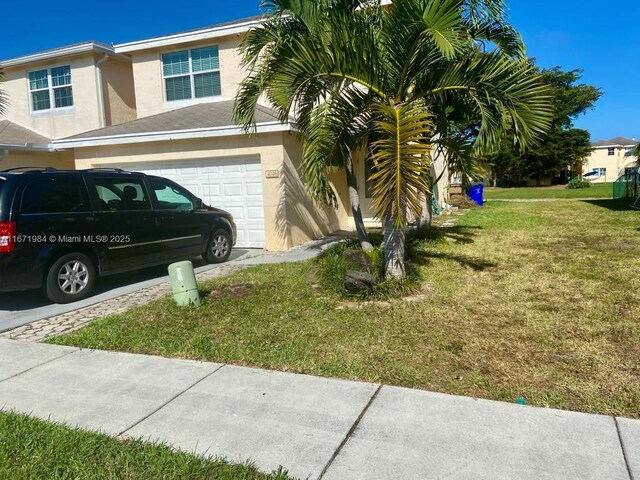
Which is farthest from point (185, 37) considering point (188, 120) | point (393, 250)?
point (393, 250)

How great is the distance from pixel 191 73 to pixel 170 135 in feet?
14.3

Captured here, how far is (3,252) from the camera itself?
20.8ft

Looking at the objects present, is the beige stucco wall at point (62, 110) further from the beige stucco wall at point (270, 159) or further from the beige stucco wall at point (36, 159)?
the beige stucco wall at point (270, 159)

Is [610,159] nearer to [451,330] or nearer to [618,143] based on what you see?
[618,143]

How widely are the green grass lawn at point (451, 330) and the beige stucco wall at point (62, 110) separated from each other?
1121cm

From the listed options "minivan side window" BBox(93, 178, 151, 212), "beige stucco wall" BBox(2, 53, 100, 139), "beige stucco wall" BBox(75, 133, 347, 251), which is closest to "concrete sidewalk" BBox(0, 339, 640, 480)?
"minivan side window" BBox(93, 178, 151, 212)

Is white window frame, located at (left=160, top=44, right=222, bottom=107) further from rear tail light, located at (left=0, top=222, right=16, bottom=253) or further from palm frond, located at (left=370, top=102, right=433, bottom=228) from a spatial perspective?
palm frond, located at (left=370, top=102, right=433, bottom=228)

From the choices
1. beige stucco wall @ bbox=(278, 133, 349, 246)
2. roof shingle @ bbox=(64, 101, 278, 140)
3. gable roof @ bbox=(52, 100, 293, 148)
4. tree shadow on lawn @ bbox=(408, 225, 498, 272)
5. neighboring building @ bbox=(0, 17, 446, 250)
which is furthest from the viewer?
roof shingle @ bbox=(64, 101, 278, 140)

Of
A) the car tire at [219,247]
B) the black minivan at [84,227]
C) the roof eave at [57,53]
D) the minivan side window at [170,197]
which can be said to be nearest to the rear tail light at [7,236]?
the black minivan at [84,227]

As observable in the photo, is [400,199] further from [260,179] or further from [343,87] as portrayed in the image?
[260,179]

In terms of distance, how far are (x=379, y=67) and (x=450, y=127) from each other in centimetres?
216

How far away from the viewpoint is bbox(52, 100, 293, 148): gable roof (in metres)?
11.0

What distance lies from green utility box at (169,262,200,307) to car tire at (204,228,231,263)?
320 centimetres

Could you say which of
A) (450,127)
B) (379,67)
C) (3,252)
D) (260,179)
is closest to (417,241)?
(450,127)
